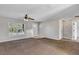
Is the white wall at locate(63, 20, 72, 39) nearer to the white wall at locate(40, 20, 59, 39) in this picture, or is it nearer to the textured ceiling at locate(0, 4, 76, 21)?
the white wall at locate(40, 20, 59, 39)

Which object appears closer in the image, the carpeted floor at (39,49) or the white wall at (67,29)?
the carpeted floor at (39,49)

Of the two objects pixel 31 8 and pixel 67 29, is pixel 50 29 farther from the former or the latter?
pixel 31 8

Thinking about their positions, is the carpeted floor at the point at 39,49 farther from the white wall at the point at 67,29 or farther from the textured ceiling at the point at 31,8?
the textured ceiling at the point at 31,8

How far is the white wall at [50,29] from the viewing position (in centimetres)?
690

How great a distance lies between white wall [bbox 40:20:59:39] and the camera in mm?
6902

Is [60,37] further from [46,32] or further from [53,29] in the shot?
[46,32]

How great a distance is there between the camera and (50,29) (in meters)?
7.26

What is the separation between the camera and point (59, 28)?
6.72m

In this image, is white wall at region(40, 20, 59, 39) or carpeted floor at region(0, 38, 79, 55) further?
white wall at region(40, 20, 59, 39)

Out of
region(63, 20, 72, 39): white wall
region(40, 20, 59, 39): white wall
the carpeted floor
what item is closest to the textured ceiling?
the carpeted floor

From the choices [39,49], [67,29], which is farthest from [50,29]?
[39,49]

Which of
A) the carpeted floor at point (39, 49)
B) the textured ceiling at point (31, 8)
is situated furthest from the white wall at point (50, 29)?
the textured ceiling at point (31, 8)
